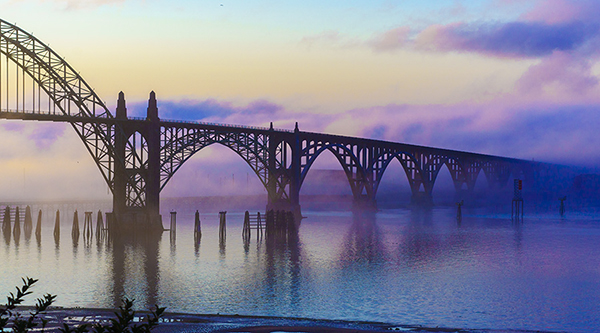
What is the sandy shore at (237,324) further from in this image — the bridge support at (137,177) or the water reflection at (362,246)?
the bridge support at (137,177)

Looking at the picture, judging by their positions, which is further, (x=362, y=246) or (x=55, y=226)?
(x=55, y=226)

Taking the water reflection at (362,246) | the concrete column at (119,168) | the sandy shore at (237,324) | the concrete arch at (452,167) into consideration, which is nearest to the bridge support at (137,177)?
the concrete column at (119,168)

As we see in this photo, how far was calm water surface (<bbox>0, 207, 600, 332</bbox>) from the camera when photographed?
23.6 metres

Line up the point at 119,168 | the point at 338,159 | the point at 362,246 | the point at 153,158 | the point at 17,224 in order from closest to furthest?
the point at 362,246 → the point at 119,168 → the point at 153,158 → the point at 17,224 → the point at 338,159

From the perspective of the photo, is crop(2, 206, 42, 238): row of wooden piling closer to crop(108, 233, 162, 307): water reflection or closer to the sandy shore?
crop(108, 233, 162, 307): water reflection

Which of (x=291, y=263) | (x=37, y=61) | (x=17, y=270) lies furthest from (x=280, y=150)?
(x=17, y=270)

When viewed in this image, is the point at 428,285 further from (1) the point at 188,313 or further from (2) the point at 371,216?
(2) the point at 371,216

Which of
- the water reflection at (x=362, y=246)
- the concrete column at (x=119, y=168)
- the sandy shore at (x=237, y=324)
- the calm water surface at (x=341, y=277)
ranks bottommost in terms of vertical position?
the water reflection at (x=362, y=246)

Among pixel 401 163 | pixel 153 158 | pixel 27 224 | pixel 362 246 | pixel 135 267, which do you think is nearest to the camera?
pixel 135 267

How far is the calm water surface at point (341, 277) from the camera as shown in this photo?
77.3ft

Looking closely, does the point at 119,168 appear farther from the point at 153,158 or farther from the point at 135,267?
the point at 135,267

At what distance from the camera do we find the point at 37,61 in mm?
50688

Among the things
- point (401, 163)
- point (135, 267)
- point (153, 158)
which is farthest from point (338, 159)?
point (135, 267)

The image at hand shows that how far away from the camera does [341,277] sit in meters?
32.7
